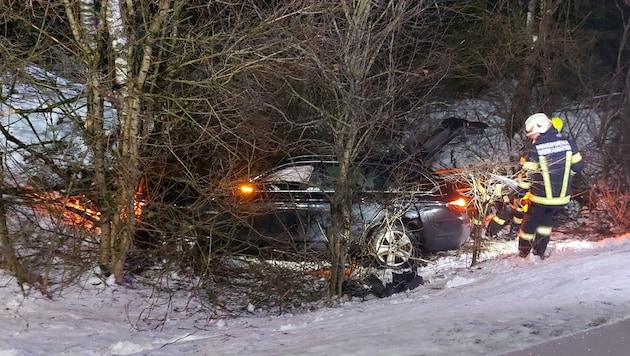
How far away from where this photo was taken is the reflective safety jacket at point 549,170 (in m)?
6.92

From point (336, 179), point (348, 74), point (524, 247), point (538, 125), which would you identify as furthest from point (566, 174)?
point (348, 74)

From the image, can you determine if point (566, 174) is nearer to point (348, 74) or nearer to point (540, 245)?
point (540, 245)

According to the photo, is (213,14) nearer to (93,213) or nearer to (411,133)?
(93,213)

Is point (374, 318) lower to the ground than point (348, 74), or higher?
lower

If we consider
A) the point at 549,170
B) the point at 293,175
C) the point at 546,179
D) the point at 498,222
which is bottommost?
the point at 498,222

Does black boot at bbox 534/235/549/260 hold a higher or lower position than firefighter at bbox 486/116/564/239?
lower

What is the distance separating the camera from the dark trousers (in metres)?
7.03

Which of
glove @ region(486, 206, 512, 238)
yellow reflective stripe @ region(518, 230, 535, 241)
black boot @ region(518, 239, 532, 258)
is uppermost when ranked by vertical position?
glove @ region(486, 206, 512, 238)

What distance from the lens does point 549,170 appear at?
6.96 m

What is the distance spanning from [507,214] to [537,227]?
4.79 feet

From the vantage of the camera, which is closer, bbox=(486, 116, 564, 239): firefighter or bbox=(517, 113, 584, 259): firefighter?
bbox=(517, 113, 584, 259): firefighter

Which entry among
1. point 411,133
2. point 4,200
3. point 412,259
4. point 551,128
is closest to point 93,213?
point 4,200

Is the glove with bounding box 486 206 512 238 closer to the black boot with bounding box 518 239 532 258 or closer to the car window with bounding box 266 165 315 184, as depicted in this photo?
the black boot with bounding box 518 239 532 258

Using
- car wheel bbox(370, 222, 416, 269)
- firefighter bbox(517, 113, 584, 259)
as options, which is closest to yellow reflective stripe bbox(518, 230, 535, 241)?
firefighter bbox(517, 113, 584, 259)
